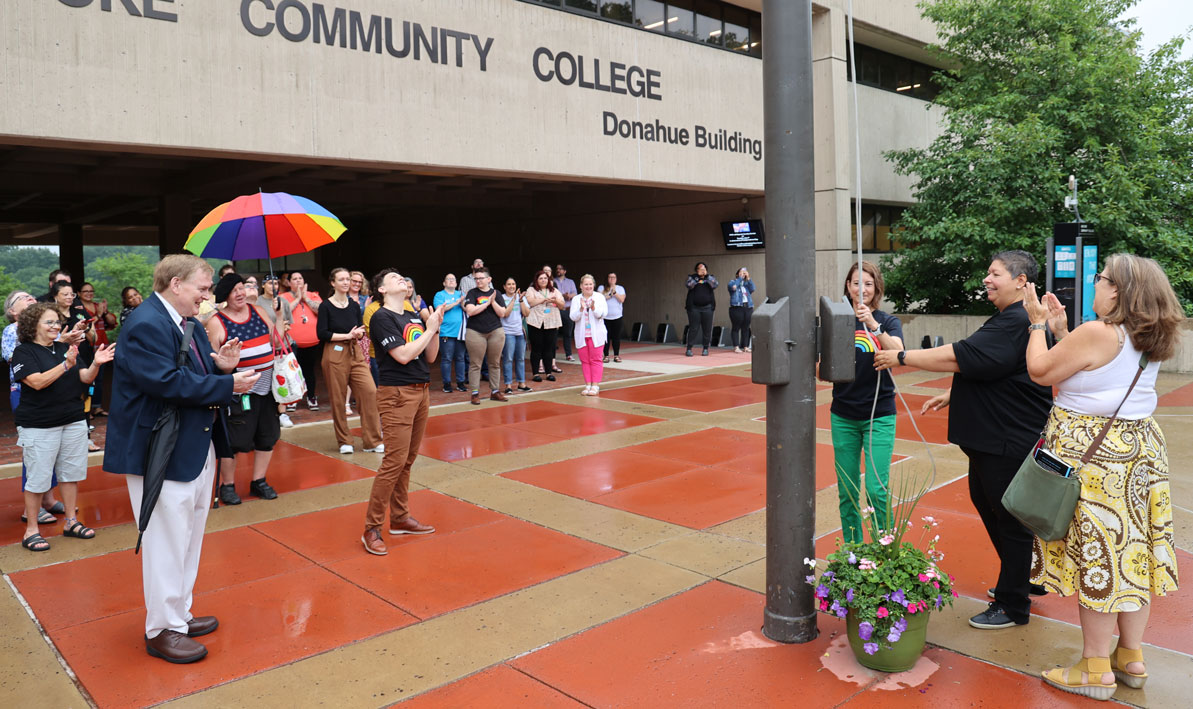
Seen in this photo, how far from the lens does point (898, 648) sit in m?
3.70

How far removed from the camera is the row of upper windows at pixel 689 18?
1553 cm

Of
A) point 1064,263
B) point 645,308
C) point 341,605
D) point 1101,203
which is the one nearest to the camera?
point 341,605

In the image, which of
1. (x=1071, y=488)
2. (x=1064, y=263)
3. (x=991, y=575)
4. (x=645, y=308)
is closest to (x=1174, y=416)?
(x=1064, y=263)

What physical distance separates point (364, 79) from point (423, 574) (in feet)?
28.3

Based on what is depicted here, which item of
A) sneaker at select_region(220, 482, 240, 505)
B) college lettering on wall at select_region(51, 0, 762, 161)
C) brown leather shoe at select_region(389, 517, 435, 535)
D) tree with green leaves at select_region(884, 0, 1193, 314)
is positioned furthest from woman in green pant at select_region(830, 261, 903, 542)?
tree with green leaves at select_region(884, 0, 1193, 314)

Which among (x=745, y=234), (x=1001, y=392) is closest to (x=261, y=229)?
(x=1001, y=392)

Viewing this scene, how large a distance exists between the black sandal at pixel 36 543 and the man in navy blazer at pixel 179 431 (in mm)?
2156

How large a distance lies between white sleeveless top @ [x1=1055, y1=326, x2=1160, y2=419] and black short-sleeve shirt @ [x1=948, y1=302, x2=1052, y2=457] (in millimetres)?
501

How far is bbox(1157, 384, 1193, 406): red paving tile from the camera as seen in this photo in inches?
431

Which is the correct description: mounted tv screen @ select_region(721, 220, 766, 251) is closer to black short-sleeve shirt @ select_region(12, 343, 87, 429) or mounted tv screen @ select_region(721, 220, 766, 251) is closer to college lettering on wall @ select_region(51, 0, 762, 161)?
college lettering on wall @ select_region(51, 0, 762, 161)

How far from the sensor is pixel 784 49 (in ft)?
12.7

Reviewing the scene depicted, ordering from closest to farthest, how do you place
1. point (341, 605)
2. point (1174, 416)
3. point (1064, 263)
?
1. point (341, 605)
2. point (1174, 416)
3. point (1064, 263)

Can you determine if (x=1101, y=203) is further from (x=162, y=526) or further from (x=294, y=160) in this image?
(x=162, y=526)

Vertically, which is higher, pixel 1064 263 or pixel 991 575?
pixel 1064 263
